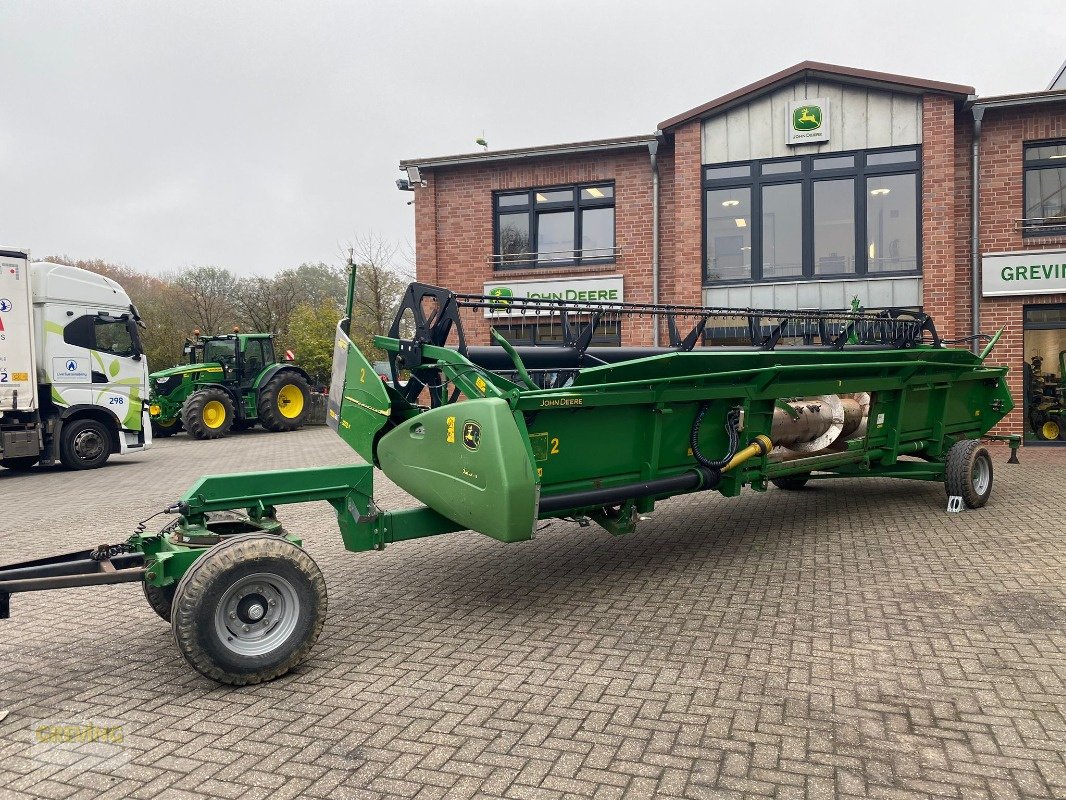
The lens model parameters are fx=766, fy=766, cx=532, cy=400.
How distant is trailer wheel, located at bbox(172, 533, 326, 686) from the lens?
3.56 m

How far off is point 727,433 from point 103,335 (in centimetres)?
1177

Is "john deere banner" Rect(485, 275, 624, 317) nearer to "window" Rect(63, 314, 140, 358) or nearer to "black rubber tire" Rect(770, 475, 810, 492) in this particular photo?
"black rubber tire" Rect(770, 475, 810, 492)

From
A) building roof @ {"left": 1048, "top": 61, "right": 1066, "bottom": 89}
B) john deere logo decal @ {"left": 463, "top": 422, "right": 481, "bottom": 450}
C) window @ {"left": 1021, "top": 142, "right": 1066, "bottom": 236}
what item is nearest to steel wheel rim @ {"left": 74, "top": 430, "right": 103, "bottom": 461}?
john deere logo decal @ {"left": 463, "top": 422, "right": 481, "bottom": 450}

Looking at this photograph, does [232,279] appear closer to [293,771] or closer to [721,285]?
[721,285]

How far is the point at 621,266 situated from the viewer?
1514cm

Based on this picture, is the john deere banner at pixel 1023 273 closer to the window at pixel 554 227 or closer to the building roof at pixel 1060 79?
the window at pixel 554 227

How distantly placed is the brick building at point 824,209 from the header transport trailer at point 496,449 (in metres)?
5.06

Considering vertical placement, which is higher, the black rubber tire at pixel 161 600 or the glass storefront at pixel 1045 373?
the glass storefront at pixel 1045 373

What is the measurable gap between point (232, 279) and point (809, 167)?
34607 mm

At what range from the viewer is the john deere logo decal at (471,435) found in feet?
14.4

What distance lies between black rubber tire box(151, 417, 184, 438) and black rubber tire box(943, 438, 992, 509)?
17.6 meters

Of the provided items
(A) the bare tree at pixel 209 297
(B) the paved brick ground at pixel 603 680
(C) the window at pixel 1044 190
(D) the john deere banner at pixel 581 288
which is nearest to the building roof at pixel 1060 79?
(C) the window at pixel 1044 190

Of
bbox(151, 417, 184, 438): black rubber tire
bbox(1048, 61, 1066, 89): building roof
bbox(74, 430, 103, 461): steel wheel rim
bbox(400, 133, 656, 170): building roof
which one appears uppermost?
bbox(1048, 61, 1066, 89): building roof

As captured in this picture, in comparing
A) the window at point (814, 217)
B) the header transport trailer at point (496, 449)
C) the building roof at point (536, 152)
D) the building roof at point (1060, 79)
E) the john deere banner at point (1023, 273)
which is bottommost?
the header transport trailer at point (496, 449)
